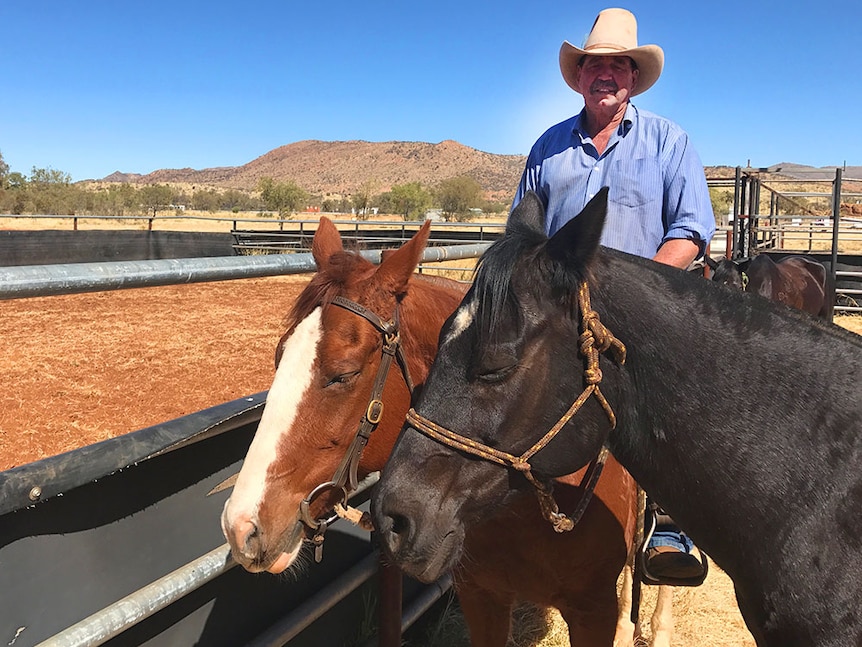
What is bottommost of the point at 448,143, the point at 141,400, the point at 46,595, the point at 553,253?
the point at 141,400

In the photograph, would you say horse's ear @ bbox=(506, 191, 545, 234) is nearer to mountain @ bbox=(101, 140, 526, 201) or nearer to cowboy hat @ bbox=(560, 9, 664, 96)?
cowboy hat @ bbox=(560, 9, 664, 96)

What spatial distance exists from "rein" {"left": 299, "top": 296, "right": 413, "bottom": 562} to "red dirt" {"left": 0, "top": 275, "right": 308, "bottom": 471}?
443cm

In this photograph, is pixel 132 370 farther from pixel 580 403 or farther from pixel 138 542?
pixel 580 403

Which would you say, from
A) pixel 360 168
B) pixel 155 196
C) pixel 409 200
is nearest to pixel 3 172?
pixel 155 196

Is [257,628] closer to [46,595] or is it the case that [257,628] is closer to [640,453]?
[46,595]

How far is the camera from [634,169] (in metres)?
2.53

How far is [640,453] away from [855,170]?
1774 cm

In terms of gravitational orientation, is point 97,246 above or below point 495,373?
below

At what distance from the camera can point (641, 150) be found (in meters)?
2.54

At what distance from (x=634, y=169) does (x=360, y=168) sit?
5786 inches

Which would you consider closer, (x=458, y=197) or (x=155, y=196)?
(x=155, y=196)

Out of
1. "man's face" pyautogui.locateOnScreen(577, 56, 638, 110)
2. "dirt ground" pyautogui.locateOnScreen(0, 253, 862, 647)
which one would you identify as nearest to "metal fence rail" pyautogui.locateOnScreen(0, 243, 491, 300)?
"man's face" pyautogui.locateOnScreen(577, 56, 638, 110)

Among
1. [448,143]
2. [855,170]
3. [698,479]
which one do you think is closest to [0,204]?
[855,170]

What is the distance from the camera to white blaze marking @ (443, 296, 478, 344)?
60.4 inches
